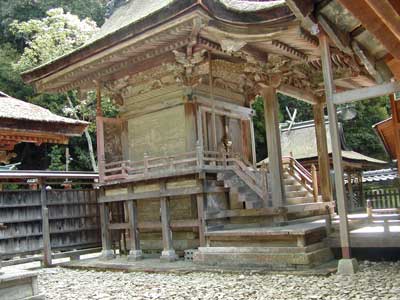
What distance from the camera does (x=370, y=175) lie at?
25.4m

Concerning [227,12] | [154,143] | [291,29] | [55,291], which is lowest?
[55,291]

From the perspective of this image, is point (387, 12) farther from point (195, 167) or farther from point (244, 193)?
point (244, 193)

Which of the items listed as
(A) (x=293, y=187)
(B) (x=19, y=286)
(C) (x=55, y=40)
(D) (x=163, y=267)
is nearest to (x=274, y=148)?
(A) (x=293, y=187)

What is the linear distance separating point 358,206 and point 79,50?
578 inches

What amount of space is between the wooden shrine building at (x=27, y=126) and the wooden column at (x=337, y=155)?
4.27 metres

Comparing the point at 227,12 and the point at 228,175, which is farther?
the point at 228,175

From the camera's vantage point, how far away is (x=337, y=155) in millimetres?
7457

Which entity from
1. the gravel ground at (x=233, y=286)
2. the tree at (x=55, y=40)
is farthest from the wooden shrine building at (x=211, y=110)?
the tree at (x=55, y=40)

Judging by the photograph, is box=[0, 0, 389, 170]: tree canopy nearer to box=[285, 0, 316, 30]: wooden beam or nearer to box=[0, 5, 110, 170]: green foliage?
box=[0, 5, 110, 170]: green foliage

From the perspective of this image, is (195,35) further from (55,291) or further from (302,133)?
(302,133)

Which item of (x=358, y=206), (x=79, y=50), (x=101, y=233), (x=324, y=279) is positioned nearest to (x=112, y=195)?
(x=101, y=233)

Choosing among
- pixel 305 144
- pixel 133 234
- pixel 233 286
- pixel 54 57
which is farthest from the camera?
pixel 54 57

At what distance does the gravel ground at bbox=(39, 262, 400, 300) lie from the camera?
620 cm

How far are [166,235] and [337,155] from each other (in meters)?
5.07
